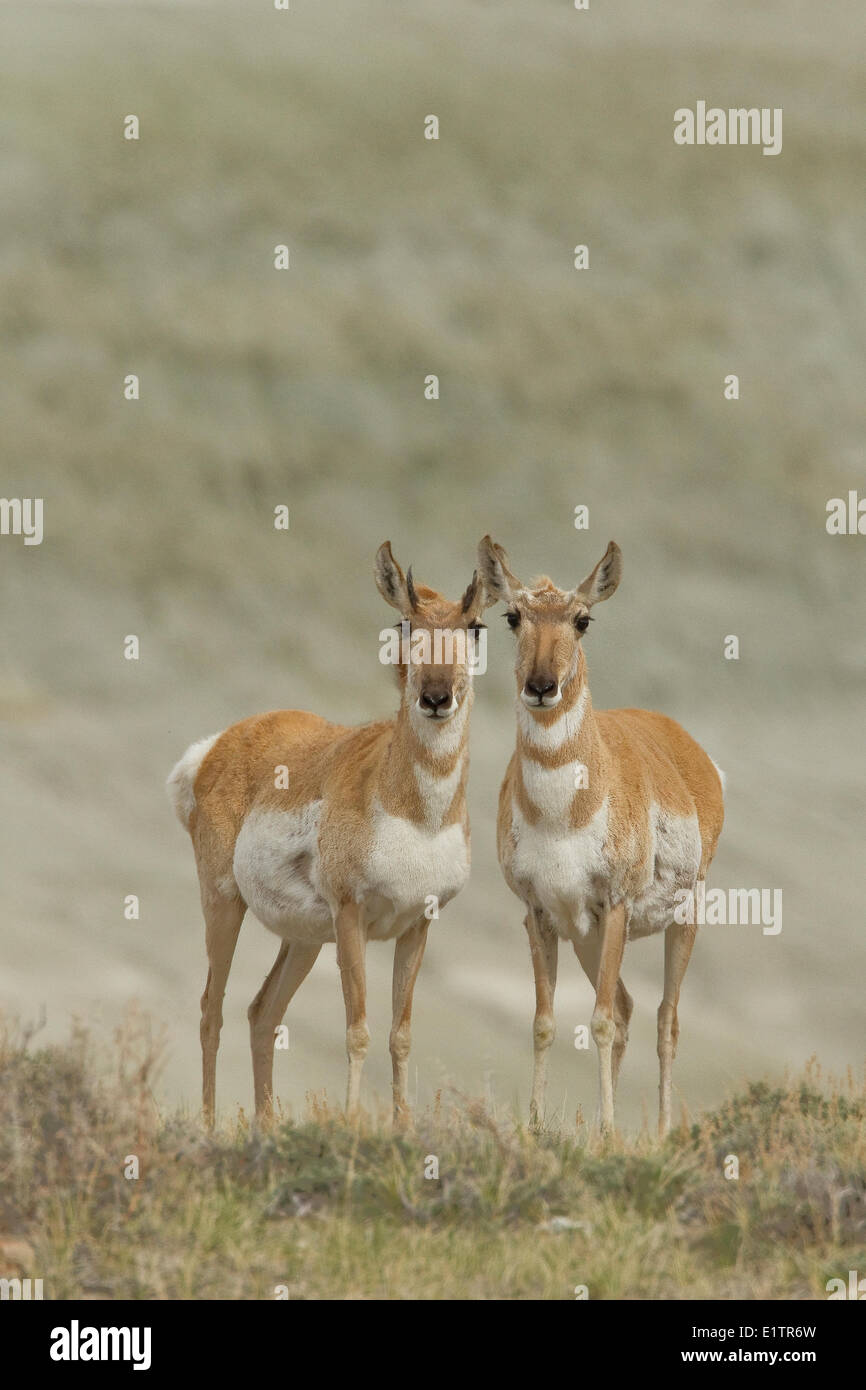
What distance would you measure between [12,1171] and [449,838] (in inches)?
146

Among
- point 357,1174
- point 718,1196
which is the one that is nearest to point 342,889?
point 357,1174

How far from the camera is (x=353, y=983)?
13500 millimetres

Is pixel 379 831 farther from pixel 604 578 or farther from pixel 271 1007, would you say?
pixel 271 1007

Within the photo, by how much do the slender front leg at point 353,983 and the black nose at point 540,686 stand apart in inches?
72.4

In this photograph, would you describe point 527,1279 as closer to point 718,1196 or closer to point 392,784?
point 718,1196

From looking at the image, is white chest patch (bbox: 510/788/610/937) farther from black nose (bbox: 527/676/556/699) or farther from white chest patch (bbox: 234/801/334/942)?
→ white chest patch (bbox: 234/801/334/942)

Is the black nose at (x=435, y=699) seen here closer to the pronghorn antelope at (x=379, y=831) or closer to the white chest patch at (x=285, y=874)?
the pronghorn antelope at (x=379, y=831)

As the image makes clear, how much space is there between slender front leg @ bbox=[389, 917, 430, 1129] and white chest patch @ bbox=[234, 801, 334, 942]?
0.60m

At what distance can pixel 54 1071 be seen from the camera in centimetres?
1255

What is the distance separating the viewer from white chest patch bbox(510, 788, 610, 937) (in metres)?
13.6

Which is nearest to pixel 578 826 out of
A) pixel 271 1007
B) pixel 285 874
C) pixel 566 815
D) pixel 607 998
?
pixel 566 815

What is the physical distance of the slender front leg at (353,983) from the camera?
43.7 feet

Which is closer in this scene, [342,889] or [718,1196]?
[718,1196]

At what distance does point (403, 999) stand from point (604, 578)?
3115 mm
